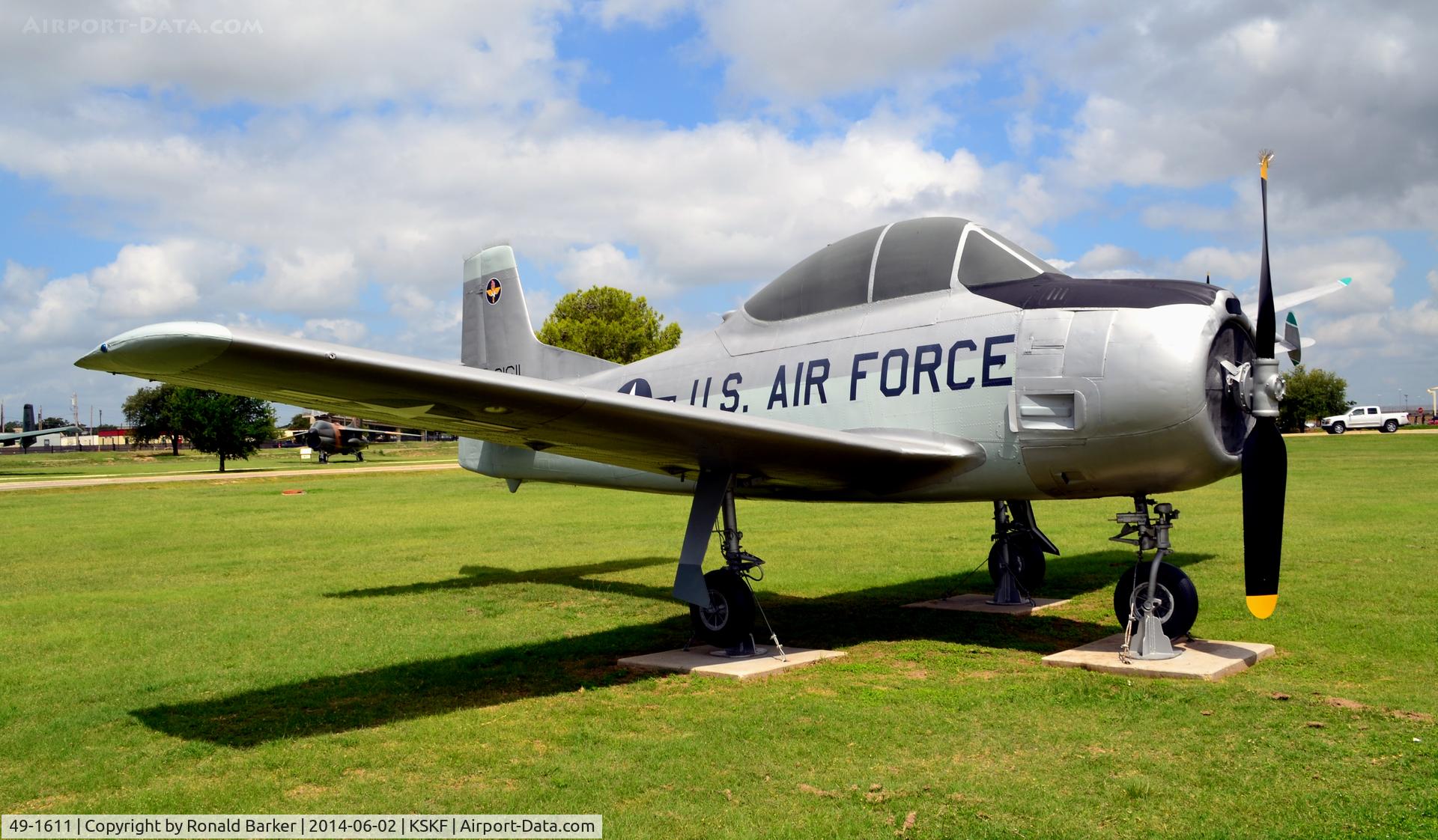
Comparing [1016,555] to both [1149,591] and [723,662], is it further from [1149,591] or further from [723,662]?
[723,662]

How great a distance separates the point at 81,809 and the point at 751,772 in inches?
124

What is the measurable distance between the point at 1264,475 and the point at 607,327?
5024 cm

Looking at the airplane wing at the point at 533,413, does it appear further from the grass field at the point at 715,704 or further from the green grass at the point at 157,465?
the green grass at the point at 157,465

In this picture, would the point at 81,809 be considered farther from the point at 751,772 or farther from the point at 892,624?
the point at 892,624

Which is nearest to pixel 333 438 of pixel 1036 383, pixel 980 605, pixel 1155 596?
pixel 980 605

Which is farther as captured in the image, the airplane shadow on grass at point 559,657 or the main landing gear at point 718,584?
the main landing gear at point 718,584

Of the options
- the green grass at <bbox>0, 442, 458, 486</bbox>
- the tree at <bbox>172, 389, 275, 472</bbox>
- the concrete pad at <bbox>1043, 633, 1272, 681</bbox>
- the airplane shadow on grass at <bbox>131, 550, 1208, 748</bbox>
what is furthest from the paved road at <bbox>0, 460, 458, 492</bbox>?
the concrete pad at <bbox>1043, 633, 1272, 681</bbox>

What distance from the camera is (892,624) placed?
9125 mm

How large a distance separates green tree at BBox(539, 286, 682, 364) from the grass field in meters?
41.5

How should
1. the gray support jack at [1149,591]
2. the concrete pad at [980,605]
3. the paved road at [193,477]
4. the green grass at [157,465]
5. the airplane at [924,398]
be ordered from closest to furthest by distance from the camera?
the airplane at [924,398], the gray support jack at [1149,591], the concrete pad at [980,605], the paved road at [193,477], the green grass at [157,465]

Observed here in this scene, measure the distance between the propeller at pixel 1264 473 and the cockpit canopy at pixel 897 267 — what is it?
5.70 ft

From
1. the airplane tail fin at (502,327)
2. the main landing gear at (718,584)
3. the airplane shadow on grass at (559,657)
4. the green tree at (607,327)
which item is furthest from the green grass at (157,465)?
the main landing gear at (718,584)

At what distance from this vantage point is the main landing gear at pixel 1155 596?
6.92 meters

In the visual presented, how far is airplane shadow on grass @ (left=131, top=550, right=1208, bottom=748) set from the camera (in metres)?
6.05
